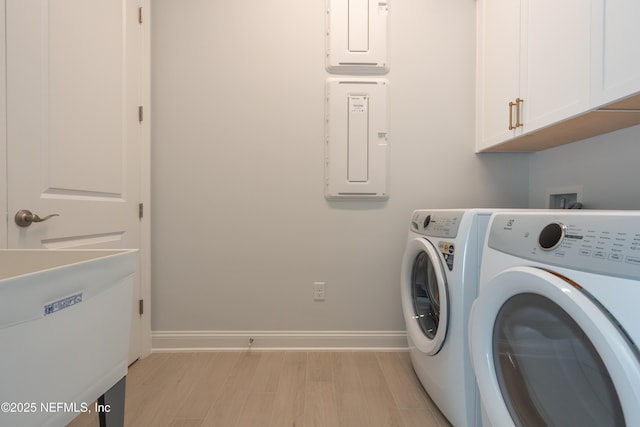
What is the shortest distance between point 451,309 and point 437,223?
35cm

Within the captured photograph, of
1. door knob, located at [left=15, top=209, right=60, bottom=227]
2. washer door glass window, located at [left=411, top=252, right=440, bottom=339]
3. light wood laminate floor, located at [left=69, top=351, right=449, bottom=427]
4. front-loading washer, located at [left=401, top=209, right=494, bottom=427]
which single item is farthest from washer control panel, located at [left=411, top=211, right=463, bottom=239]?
door knob, located at [left=15, top=209, right=60, bottom=227]

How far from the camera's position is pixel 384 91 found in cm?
183

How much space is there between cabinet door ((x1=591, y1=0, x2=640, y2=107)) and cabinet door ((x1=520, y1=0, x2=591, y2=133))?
0.04m

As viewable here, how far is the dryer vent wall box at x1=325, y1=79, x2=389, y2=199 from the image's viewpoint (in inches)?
71.8

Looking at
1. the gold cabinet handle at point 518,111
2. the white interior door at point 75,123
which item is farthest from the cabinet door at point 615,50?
the white interior door at point 75,123

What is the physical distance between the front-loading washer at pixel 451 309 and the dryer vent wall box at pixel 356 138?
1.80ft

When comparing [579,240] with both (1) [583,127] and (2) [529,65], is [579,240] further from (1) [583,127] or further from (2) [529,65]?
(2) [529,65]

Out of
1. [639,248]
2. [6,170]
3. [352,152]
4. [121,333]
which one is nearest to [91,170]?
[6,170]

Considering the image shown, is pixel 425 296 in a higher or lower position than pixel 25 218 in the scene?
lower

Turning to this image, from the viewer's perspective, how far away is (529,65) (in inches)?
53.9

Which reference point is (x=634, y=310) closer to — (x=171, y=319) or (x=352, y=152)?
(x=352, y=152)

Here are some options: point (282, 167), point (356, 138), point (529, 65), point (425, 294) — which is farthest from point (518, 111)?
point (282, 167)

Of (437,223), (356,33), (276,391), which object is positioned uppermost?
(356,33)

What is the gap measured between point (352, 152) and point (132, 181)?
127cm
